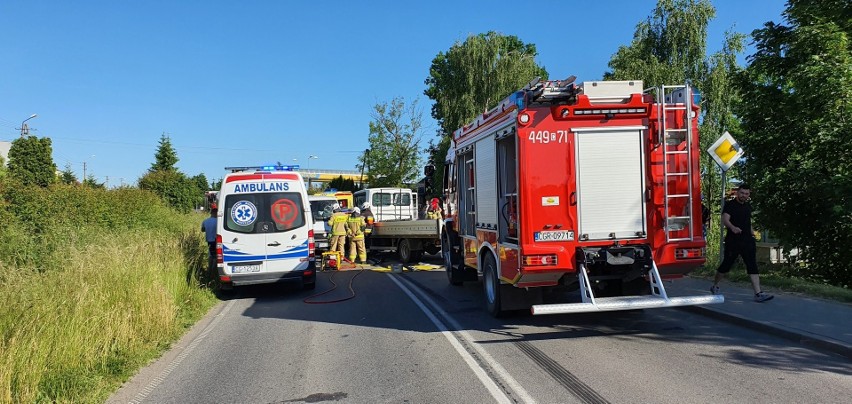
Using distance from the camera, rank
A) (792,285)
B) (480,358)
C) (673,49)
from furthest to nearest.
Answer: (673,49)
(792,285)
(480,358)

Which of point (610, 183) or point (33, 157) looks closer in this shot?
point (610, 183)

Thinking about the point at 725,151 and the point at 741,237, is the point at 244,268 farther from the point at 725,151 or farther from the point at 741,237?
the point at 725,151

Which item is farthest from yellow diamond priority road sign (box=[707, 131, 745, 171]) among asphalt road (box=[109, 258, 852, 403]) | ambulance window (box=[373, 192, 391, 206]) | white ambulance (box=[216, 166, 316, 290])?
ambulance window (box=[373, 192, 391, 206])

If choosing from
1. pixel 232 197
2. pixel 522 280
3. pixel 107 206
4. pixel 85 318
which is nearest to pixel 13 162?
pixel 107 206

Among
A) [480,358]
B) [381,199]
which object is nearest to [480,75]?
[381,199]

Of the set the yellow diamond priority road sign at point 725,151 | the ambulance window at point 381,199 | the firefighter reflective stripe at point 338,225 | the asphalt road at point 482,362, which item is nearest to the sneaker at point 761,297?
the asphalt road at point 482,362

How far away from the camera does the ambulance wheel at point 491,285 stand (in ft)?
26.2

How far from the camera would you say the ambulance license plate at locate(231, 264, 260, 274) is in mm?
10836

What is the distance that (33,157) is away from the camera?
3081cm

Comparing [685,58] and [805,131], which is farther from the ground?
[685,58]

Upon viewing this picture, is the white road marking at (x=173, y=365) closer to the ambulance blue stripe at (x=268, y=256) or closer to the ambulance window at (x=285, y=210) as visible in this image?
the ambulance blue stripe at (x=268, y=256)

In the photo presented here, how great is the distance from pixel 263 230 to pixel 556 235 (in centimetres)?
643

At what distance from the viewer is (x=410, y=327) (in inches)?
312

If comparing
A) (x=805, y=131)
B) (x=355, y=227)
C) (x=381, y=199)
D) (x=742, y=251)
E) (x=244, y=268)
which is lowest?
(x=244, y=268)
